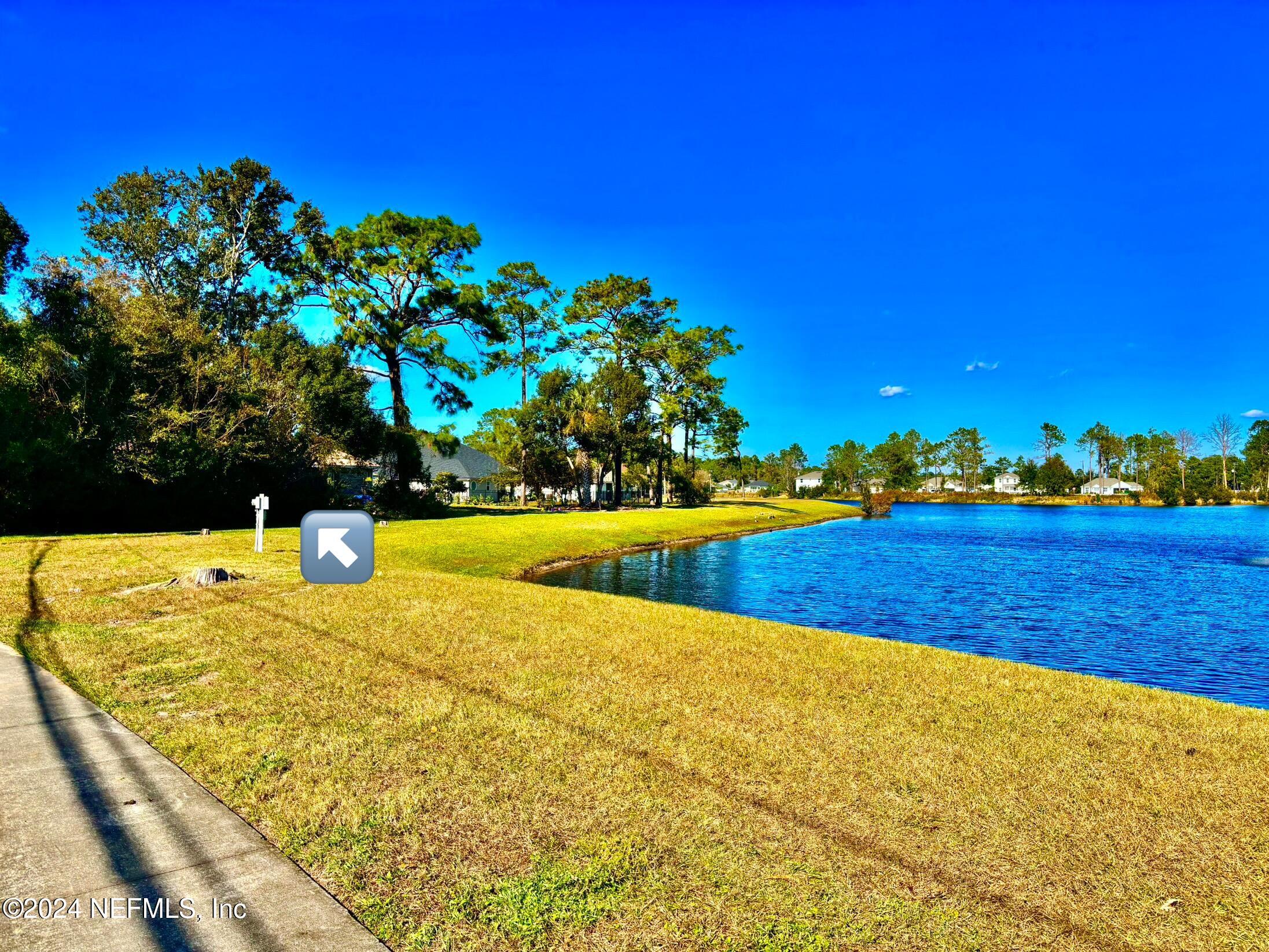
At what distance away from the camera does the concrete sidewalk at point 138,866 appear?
9.26 ft

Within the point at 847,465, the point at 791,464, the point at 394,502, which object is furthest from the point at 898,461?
the point at 394,502

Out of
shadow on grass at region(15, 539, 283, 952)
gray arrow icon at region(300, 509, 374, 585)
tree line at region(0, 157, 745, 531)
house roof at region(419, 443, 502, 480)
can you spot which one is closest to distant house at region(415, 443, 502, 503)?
house roof at region(419, 443, 502, 480)

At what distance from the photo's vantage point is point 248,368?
26.9 meters

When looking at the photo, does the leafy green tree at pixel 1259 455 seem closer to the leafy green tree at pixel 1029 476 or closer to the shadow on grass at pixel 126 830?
the leafy green tree at pixel 1029 476

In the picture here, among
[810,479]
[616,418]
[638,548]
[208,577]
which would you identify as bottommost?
[638,548]

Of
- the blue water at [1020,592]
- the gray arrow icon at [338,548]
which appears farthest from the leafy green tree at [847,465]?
the gray arrow icon at [338,548]

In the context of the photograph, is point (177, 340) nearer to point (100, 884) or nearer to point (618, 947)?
point (100, 884)

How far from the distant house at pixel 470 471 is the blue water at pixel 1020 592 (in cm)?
3207

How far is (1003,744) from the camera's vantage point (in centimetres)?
506

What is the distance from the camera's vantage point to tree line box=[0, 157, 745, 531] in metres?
21.2

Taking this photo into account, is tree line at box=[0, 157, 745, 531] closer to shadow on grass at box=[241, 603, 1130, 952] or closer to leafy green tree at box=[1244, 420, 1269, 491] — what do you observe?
shadow on grass at box=[241, 603, 1130, 952]

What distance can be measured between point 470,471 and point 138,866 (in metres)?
59.4

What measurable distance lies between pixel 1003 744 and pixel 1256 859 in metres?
1.58

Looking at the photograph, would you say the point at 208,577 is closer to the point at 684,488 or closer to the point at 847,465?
the point at 684,488
